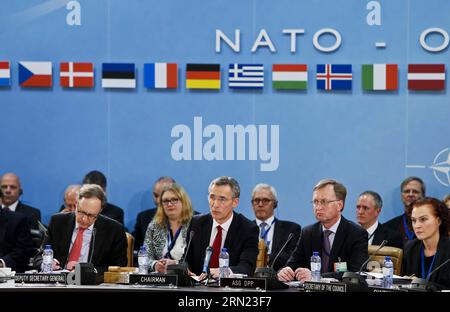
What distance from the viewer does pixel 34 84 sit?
30.6 feet

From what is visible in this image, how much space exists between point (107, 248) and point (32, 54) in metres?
3.21

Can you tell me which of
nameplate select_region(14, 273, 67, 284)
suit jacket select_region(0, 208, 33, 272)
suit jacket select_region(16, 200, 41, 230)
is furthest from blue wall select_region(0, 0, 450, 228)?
nameplate select_region(14, 273, 67, 284)

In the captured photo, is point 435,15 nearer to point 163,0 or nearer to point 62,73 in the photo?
point 163,0

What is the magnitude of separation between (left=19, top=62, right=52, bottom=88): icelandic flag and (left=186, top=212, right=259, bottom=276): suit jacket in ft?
10.6

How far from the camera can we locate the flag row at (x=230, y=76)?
9203mm

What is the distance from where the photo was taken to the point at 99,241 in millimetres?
6742

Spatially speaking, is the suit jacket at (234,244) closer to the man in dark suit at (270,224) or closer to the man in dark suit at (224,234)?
the man in dark suit at (224,234)

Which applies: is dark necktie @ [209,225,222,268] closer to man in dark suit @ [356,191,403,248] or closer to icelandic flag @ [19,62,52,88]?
man in dark suit @ [356,191,403,248]

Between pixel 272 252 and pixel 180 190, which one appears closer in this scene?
pixel 180 190

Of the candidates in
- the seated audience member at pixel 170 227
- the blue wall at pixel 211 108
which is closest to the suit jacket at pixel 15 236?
the seated audience member at pixel 170 227

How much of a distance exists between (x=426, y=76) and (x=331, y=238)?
3117mm
